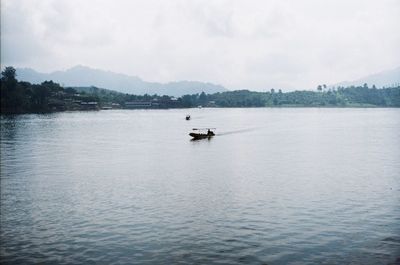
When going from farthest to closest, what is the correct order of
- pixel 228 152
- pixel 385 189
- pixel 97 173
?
pixel 228 152, pixel 97 173, pixel 385 189

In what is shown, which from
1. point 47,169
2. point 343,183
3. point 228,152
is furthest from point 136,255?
point 228,152

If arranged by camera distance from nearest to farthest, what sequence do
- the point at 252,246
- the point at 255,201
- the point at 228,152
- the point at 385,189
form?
the point at 252,246 < the point at 255,201 < the point at 385,189 < the point at 228,152

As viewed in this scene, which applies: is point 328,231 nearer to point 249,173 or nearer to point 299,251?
point 299,251

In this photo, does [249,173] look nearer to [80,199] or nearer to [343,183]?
[343,183]

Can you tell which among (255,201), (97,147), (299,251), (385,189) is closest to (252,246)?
(299,251)

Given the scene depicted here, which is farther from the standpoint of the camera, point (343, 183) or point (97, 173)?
point (97, 173)

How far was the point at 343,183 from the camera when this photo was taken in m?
58.7

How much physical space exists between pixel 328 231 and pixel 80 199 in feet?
93.2

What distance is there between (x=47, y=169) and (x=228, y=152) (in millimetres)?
42374

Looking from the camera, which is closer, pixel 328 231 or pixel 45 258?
pixel 45 258

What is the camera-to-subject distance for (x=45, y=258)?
30844 millimetres

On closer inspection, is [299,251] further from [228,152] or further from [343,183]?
[228,152]

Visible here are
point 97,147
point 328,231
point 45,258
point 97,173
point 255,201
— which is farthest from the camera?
point 97,147

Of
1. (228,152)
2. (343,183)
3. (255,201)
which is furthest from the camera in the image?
(228,152)
